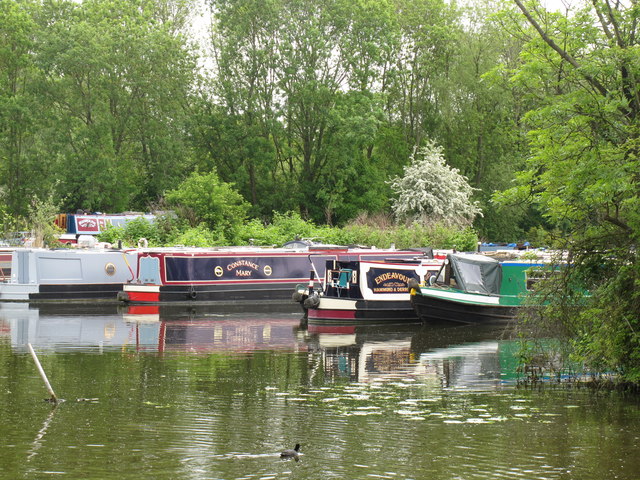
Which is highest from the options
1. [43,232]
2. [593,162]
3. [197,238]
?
[593,162]

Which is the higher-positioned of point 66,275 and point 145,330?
point 66,275

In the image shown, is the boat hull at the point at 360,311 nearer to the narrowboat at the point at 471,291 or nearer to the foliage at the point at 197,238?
the narrowboat at the point at 471,291

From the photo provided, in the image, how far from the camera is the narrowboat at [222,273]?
104ft

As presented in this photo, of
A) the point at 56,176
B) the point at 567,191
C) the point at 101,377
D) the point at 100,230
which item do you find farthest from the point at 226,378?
the point at 56,176

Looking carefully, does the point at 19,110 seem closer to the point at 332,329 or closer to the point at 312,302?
the point at 312,302

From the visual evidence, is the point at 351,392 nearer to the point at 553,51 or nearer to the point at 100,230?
the point at 553,51

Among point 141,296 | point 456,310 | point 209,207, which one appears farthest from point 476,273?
point 209,207

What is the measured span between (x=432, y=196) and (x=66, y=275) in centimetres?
1795

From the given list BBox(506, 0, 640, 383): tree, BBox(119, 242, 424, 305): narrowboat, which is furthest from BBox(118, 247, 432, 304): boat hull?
BBox(506, 0, 640, 383): tree

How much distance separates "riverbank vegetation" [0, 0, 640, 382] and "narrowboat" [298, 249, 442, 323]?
10377mm

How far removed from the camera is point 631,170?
12.8 metres

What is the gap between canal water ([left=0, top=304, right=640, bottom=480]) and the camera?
1009 cm

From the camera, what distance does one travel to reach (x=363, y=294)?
26625 millimetres

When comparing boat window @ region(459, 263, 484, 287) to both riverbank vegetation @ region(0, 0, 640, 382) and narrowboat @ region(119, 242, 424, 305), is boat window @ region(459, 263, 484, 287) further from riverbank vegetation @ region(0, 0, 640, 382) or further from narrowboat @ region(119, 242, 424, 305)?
riverbank vegetation @ region(0, 0, 640, 382)
